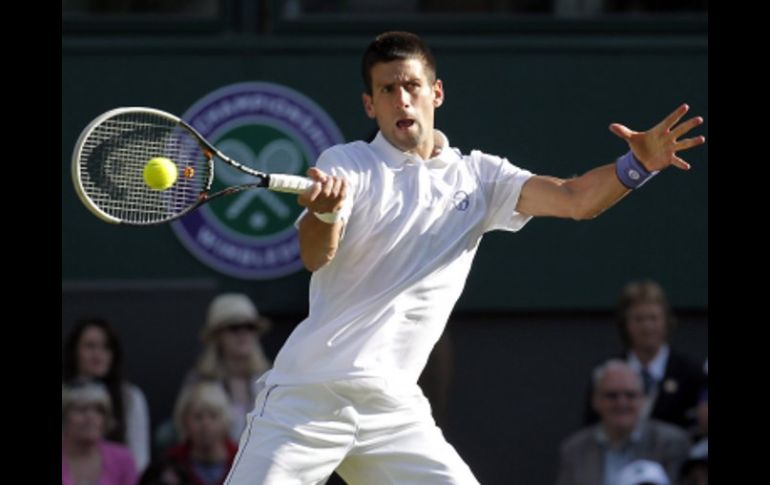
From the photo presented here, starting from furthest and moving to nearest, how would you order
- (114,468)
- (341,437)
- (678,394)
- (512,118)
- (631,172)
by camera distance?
(512,118) → (678,394) → (114,468) → (631,172) → (341,437)

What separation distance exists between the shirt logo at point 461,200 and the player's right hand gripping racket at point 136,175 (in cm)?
60

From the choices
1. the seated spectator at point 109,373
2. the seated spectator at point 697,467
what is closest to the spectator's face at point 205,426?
the seated spectator at point 109,373

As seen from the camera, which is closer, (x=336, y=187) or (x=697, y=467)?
(x=336, y=187)

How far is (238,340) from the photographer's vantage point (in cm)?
991

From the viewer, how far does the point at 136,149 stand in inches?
262

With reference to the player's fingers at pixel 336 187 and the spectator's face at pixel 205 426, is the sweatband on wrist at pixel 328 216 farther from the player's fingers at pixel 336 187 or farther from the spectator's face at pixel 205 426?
the spectator's face at pixel 205 426

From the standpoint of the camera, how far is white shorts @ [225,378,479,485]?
20.7 ft

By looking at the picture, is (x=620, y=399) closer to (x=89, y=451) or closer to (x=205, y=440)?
(x=205, y=440)

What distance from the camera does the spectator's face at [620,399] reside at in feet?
30.8

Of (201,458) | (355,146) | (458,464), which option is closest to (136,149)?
(355,146)

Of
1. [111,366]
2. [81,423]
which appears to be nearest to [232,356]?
[111,366]

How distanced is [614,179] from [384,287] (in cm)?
83

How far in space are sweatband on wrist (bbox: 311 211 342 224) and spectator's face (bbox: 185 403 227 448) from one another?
10.9 ft

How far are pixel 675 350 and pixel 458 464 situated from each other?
3.82 m
